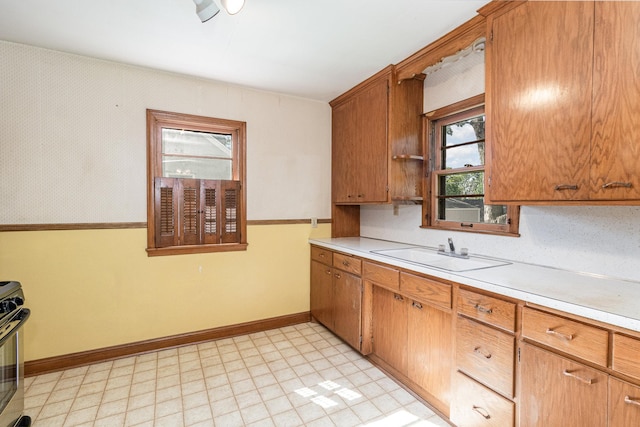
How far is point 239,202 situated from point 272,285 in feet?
3.10

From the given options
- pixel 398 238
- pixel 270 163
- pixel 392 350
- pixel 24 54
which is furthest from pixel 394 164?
pixel 24 54

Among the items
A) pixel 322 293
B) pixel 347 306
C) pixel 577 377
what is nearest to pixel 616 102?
pixel 577 377

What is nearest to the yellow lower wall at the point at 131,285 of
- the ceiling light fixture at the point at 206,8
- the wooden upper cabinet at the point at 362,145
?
the wooden upper cabinet at the point at 362,145

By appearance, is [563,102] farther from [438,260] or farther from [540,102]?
[438,260]

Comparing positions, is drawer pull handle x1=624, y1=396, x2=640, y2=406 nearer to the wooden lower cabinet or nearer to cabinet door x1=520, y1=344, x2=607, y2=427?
cabinet door x1=520, y1=344, x2=607, y2=427

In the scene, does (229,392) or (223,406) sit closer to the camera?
(223,406)

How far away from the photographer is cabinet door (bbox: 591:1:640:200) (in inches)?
49.8

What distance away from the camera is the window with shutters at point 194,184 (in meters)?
2.72

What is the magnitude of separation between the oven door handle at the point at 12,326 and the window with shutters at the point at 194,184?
107 centimetres

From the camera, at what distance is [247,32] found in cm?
206

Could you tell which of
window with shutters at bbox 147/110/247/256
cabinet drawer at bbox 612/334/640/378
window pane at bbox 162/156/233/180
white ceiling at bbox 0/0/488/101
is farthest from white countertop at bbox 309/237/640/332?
window pane at bbox 162/156/233/180

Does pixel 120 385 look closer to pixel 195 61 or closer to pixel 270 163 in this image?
pixel 270 163

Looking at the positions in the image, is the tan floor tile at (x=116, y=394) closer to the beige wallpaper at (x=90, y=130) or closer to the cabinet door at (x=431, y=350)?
the beige wallpaper at (x=90, y=130)

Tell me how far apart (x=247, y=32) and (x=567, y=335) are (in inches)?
95.3
